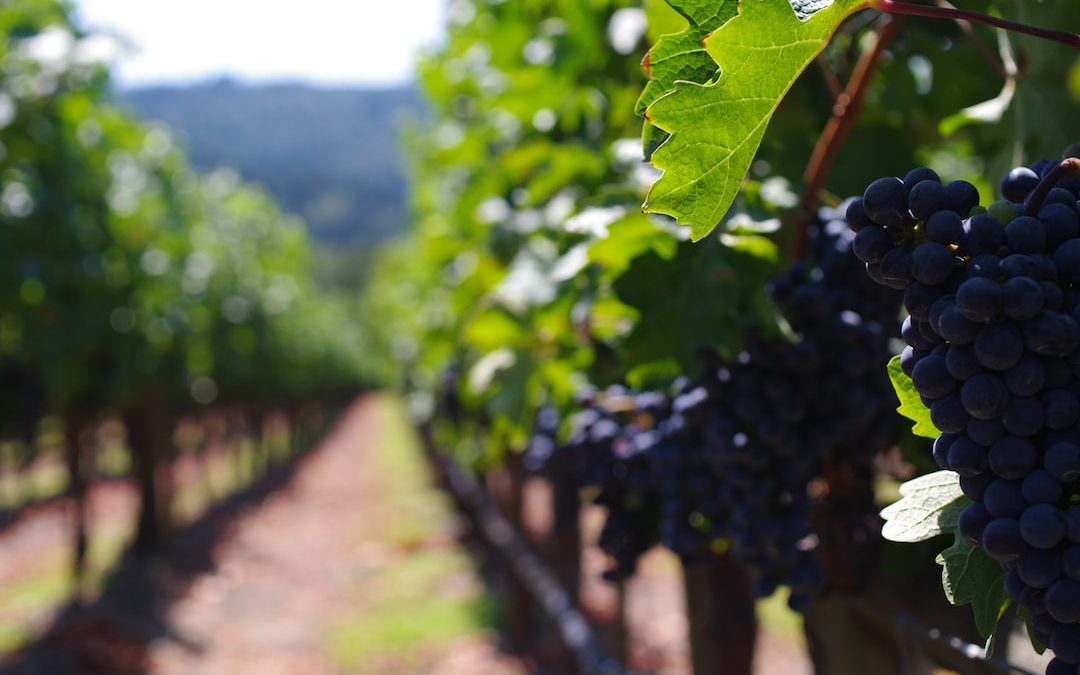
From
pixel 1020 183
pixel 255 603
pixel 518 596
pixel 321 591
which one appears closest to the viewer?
pixel 1020 183

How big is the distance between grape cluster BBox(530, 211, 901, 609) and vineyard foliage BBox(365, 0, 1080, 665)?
6cm

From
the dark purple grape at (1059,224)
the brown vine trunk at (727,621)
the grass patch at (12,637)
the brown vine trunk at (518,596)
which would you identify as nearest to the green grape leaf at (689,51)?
the dark purple grape at (1059,224)

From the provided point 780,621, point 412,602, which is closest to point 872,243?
point 780,621

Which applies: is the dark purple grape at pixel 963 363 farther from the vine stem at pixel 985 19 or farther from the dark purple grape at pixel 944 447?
the vine stem at pixel 985 19

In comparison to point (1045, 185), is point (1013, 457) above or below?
below

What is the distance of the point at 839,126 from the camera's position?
1.66m

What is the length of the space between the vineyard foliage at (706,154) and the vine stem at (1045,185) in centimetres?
25

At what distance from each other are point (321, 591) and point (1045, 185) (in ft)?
36.6

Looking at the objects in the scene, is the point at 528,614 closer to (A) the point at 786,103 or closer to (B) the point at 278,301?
(A) the point at 786,103

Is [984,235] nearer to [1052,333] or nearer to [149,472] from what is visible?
[1052,333]

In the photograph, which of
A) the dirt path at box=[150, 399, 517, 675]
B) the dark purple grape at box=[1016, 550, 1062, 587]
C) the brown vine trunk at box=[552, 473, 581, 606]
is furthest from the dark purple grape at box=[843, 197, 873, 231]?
the dirt path at box=[150, 399, 517, 675]

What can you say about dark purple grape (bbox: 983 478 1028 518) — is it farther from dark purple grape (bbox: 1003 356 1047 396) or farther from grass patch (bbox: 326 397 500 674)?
grass patch (bbox: 326 397 500 674)

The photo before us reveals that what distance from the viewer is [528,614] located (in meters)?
7.55

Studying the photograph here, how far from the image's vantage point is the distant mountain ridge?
169m
